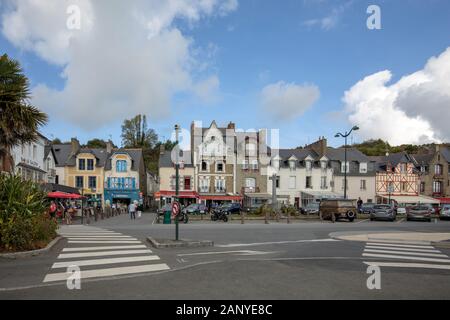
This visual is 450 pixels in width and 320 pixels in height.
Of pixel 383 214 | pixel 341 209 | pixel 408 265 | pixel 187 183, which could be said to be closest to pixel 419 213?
pixel 383 214

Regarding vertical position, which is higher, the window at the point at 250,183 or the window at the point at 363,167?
the window at the point at 363,167

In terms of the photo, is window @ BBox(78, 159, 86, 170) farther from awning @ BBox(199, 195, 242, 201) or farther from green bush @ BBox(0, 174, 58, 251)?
green bush @ BBox(0, 174, 58, 251)

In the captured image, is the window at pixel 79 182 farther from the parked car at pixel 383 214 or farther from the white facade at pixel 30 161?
the parked car at pixel 383 214

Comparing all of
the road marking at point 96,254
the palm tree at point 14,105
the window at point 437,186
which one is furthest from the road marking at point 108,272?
A: the window at point 437,186

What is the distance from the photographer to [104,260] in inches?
456

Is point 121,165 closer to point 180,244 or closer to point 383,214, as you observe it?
point 383,214

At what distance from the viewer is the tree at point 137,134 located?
8694cm

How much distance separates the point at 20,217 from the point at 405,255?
11.4 meters

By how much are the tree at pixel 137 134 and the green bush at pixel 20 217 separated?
73.4 m

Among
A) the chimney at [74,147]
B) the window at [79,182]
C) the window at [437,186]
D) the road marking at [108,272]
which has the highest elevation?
the chimney at [74,147]
